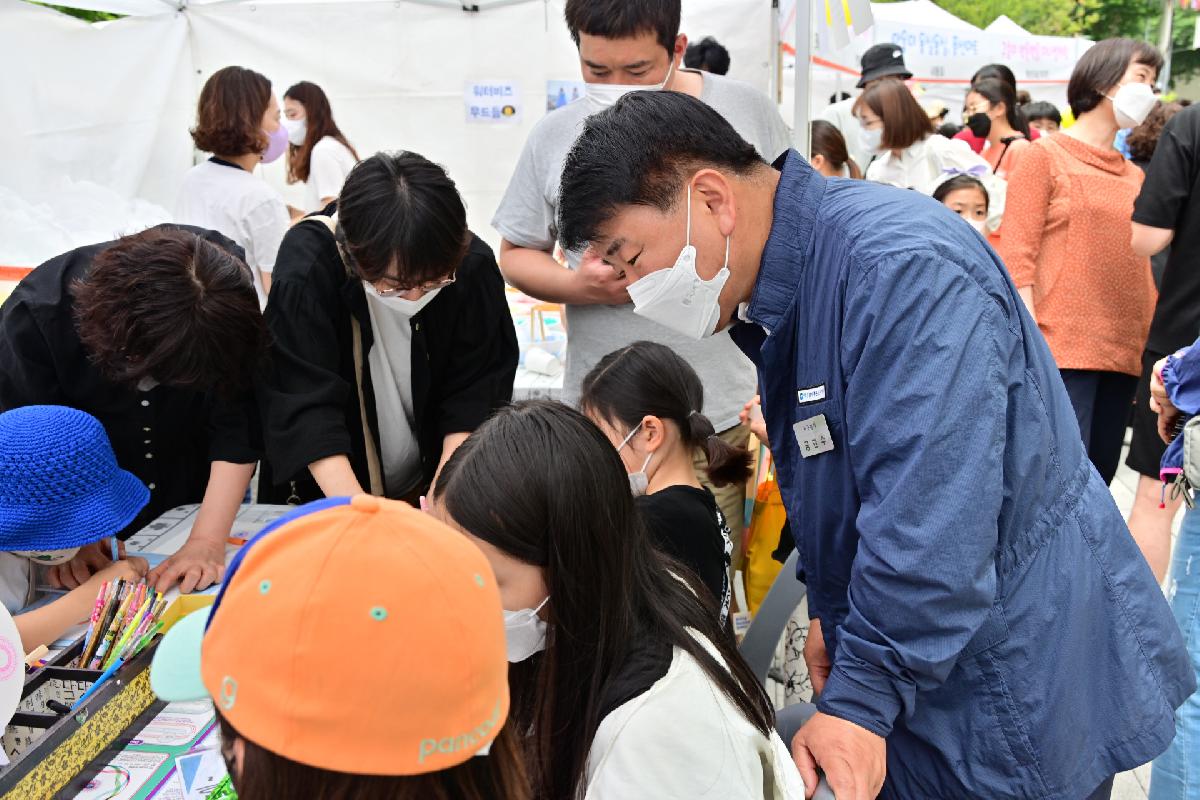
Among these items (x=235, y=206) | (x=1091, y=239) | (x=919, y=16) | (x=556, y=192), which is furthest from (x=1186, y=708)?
(x=919, y=16)

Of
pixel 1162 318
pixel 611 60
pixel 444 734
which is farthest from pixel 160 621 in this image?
pixel 1162 318

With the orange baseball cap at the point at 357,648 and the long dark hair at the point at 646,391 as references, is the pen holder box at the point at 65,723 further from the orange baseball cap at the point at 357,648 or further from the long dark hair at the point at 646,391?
the long dark hair at the point at 646,391

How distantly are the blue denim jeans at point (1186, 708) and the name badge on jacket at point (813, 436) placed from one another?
1.14 meters

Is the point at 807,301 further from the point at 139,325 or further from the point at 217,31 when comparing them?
the point at 217,31

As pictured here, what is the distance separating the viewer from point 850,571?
1.33 meters

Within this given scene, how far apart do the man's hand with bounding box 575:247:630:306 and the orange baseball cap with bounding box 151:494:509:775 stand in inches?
54.9

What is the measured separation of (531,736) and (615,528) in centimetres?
30

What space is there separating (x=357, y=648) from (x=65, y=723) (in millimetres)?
745

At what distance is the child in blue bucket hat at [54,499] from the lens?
1.65m

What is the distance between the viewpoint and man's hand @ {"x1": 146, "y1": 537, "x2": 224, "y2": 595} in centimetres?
188

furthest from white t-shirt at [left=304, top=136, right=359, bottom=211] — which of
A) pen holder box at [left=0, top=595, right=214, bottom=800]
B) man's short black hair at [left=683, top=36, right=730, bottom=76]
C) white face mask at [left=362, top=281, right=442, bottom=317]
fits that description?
pen holder box at [left=0, top=595, right=214, bottom=800]

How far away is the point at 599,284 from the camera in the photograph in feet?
7.33

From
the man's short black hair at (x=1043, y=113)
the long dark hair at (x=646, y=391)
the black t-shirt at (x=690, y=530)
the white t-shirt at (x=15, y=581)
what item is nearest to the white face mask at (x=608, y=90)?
the long dark hair at (x=646, y=391)

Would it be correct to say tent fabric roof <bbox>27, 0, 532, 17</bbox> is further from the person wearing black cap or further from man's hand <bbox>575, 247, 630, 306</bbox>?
man's hand <bbox>575, 247, 630, 306</bbox>
